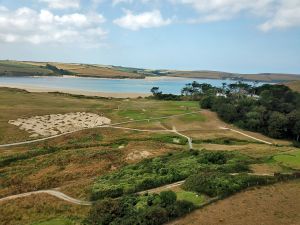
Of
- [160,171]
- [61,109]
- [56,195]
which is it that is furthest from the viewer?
[61,109]

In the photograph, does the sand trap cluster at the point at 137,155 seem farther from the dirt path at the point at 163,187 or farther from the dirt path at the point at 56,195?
the dirt path at the point at 163,187

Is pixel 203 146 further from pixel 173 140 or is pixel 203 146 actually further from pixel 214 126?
pixel 214 126

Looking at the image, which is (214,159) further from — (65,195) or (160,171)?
(65,195)

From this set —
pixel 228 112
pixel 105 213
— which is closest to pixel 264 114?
pixel 228 112

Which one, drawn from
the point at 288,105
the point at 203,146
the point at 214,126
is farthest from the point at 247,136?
the point at 288,105

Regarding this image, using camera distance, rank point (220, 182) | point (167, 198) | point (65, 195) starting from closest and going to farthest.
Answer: point (167, 198)
point (220, 182)
point (65, 195)

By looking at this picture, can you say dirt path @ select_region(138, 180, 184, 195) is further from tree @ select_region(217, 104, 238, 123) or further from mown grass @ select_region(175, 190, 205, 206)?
tree @ select_region(217, 104, 238, 123)
